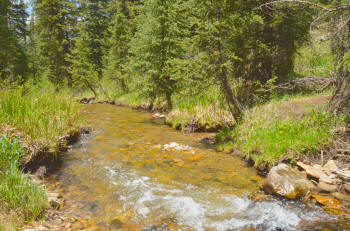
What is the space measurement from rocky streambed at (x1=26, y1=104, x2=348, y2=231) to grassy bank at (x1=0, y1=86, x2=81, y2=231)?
37 cm

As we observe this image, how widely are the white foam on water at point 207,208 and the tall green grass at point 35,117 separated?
2.46 m

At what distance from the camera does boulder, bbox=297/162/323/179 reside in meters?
4.65

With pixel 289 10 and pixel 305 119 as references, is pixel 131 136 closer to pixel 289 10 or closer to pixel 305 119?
pixel 305 119

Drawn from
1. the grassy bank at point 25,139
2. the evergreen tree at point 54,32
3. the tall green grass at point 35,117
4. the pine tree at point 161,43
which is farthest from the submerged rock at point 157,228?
the evergreen tree at point 54,32

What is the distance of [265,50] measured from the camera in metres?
8.58

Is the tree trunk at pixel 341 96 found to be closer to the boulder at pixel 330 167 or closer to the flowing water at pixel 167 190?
the boulder at pixel 330 167

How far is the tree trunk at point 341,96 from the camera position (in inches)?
209

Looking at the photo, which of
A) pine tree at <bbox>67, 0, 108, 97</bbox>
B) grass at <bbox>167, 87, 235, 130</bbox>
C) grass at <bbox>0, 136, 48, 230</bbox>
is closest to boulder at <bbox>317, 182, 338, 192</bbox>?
grass at <bbox>167, 87, 235, 130</bbox>

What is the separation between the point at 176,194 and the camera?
474cm

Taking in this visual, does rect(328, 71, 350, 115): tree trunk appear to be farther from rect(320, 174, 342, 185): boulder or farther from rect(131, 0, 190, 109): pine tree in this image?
rect(131, 0, 190, 109): pine tree

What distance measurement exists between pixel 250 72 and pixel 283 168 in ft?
16.7

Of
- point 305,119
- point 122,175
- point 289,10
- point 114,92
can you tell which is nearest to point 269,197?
point 305,119

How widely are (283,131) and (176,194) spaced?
3306 millimetres

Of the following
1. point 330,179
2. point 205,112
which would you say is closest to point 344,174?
point 330,179
